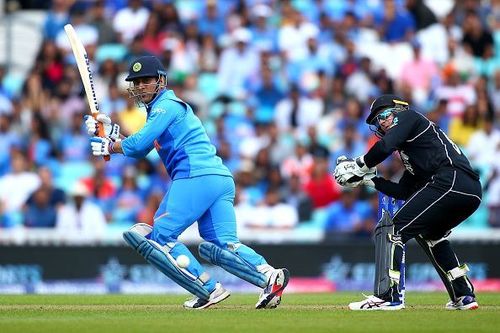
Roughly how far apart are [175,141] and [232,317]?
1631 millimetres

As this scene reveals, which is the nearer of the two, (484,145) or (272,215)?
(272,215)

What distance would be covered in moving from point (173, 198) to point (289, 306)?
59.3 inches

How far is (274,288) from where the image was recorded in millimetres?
9523

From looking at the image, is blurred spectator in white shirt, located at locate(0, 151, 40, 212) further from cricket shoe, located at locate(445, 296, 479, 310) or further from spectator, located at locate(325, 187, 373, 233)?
cricket shoe, located at locate(445, 296, 479, 310)

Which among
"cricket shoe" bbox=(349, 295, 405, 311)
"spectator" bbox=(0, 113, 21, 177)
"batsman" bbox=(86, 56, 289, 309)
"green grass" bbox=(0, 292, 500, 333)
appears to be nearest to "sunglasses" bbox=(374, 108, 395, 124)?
"batsman" bbox=(86, 56, 289, 309)

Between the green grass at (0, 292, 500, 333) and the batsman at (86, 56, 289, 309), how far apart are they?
0.28 metres

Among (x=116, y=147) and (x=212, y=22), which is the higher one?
(x=212, y=22)

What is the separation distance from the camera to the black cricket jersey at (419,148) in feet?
30.4

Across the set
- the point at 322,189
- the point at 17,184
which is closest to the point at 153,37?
the point at 17,184

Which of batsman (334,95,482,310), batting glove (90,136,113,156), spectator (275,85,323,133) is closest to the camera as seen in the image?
batsman (334,95,482,310)

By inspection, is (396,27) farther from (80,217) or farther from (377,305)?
(377,305)

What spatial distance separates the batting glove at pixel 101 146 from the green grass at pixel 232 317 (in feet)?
4.34

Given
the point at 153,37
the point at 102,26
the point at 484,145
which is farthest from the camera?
the point at 102,26

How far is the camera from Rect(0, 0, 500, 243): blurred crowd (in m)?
16.2
